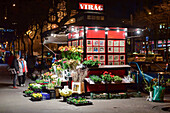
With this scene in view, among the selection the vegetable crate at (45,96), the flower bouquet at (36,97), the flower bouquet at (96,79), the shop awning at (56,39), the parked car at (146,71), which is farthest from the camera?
the shop awning at (56,39)

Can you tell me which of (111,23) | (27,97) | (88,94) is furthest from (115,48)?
(27,97)

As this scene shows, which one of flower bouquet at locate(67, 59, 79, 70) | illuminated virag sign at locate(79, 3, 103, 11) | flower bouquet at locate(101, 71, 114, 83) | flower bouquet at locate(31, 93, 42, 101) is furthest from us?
illuminated virag sign at locate(79, 3, 103, 11)

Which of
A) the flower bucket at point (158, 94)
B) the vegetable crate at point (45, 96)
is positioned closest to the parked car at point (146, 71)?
the flower bucket at point (158, 94)

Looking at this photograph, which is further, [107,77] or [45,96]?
[107,77]

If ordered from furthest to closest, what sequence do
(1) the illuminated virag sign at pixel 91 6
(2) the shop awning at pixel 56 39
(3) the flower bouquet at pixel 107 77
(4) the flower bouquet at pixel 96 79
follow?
1. (2) the shop awning at pixel 56 39
2. (1) the illuminated virag sign at pixel 91 6
3. (3) the flower bouquet at pixel 107 77
4. (4) the flower bouquet at pixel 96 79

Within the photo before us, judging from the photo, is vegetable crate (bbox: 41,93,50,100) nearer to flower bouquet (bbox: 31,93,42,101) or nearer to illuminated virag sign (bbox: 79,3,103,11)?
flower bouquet (bbox: 31,93,42,101)

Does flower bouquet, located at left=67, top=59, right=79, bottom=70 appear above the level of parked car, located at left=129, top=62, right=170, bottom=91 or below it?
above

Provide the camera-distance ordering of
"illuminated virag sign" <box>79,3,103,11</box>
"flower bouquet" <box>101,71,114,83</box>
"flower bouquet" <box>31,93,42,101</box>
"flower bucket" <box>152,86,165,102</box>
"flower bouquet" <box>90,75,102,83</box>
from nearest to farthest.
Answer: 1. "flower bucket" <box>152,86,165,102</box>
2. "flower bouquet" <box>31,93,42,101</box>
3. "flower bouquet" <box>90,75,102,83</box>
4. "flower bouquet" <box>101,71,114,83</box>
5. "illuminated virag sign" <box>79,3,103,11</box>

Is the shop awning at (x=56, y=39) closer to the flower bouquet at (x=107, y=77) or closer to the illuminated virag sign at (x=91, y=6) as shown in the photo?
the illuminated virag sign at (x=91, y=6)

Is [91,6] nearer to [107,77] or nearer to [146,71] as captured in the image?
[146,71]

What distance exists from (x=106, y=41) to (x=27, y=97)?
8366mm

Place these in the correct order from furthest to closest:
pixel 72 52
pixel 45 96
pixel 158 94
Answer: pixel 72 52 < pixel 45 96 < pixel 158 94

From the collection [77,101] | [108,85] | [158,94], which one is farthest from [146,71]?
[77,101]

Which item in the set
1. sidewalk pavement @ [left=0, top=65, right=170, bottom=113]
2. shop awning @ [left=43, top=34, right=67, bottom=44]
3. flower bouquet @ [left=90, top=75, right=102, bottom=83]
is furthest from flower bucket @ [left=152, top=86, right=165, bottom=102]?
shop awning @ [left=43, top=34, right=67, bottom=44]
